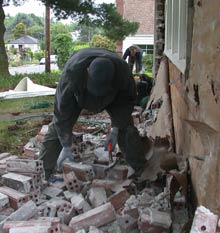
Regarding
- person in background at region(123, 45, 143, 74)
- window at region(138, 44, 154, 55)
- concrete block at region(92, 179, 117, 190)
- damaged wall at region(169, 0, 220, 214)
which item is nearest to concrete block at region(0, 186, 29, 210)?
concrete block at region(92, 179, 117, 190)

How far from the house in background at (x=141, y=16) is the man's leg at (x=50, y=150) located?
19.3m

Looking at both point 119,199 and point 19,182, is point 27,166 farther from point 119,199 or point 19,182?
point 119,199

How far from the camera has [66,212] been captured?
126 inches

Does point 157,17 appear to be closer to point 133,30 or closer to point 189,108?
point 189,108

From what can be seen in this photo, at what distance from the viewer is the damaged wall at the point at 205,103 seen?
2.21 m

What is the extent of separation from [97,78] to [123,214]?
1031 mm

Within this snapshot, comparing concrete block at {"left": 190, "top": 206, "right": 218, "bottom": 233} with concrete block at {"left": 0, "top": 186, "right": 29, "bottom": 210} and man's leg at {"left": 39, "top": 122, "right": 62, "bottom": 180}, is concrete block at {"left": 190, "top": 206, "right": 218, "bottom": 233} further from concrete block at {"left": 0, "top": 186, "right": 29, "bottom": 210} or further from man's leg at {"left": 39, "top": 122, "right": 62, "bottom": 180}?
man's leg at {"left": 39, "top": 122, "right": 62, "bottom": 180}

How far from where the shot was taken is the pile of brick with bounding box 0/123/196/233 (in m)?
2.85

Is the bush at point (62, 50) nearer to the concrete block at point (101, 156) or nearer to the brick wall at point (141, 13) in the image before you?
the brick wall at point (141, 13)

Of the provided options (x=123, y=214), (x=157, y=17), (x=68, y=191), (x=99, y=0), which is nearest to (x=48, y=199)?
(x=68, y=191)

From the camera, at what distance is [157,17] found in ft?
25.7

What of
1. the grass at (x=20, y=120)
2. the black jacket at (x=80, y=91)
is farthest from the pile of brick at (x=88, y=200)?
the grass at (x=20, y=120)

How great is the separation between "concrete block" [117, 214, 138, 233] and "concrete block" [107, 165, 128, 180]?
0.94 metres

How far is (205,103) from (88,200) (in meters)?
1.45
